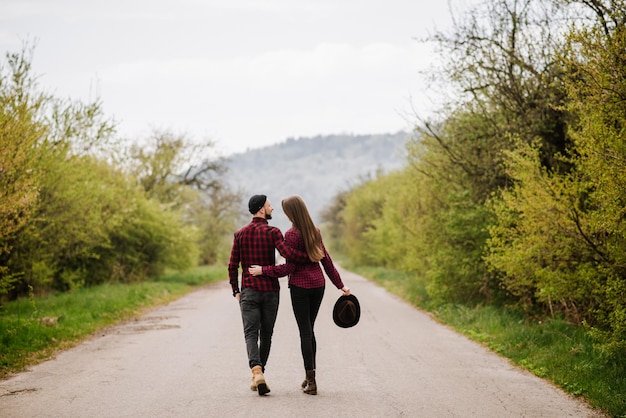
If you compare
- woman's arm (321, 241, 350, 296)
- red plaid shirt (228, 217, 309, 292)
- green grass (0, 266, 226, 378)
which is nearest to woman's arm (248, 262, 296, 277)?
red plaid shirt (228, 217, 309, 292)

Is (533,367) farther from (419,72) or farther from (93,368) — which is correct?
(419,72)

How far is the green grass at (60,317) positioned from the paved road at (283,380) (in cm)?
46

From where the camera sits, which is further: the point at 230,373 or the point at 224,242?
the point at 224,242

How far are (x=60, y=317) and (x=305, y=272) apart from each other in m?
8.32

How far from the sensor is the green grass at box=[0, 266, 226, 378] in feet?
34.2

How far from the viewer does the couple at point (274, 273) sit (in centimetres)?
738

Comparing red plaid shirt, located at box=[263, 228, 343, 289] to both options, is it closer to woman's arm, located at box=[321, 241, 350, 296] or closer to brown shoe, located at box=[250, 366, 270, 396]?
woman's arm, located at box=[321, 241, 350, 296]

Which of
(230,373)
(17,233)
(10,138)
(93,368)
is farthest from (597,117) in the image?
(17,233)

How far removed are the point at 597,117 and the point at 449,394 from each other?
13.6ft

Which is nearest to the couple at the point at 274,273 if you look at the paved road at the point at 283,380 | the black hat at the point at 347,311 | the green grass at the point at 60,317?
the black hat at the point at 347,311

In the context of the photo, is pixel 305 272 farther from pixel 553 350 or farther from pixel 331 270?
pixel 553 350

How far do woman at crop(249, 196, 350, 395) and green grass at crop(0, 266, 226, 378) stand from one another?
4.16 m

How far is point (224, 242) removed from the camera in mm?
53438

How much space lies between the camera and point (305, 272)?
24.5ft
